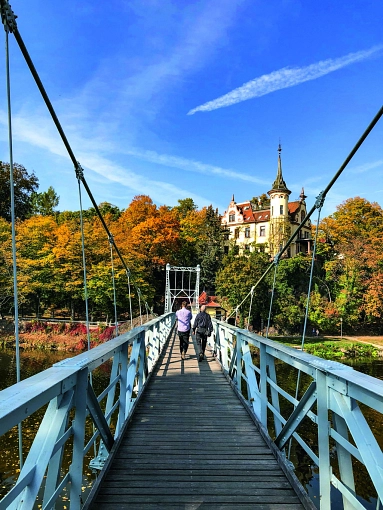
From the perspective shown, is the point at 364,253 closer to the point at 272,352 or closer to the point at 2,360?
the point at 2,360

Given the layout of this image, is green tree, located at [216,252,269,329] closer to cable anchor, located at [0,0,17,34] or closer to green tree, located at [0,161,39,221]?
green tree, located at [0,161,39,221]

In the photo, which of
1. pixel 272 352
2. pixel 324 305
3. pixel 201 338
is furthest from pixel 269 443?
pixel 324 305

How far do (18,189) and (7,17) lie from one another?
110 ft

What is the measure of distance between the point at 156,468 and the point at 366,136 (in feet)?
11.9

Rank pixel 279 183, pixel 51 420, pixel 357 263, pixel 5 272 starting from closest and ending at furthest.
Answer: pixel 51 420 < pixel 5 272 < pixel 357 263 < pixel 279 183

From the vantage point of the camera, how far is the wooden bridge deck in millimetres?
2027

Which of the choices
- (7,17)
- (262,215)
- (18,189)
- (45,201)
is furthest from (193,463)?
(45,201)

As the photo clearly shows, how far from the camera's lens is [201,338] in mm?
6719

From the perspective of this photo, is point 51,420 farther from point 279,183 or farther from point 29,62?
point 279,183

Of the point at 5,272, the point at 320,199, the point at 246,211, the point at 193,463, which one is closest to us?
the point at 193,463

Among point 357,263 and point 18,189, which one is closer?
point 357,263

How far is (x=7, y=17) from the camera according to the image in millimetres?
2865

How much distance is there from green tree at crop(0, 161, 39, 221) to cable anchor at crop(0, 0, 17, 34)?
103ft

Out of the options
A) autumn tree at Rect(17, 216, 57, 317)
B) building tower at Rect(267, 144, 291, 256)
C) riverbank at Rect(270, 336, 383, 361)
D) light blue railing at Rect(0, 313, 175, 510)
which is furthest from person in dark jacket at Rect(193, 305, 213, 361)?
building tower at Rect(267, 144, 291, 256)
